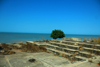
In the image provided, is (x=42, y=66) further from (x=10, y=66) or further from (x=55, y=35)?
(x=55, y=35)

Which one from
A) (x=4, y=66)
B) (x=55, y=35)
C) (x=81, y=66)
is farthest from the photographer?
(x=55, y=35)

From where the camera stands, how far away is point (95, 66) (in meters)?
2.55

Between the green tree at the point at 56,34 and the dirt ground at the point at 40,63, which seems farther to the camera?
the green tree at the point at 56,34

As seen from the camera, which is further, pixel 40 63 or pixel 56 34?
pixel 56 34

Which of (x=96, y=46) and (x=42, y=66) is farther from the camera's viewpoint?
(x=96, y=46)

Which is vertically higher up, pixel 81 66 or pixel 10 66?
pixel 81 66

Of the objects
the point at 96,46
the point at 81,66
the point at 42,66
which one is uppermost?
the point at 96,46

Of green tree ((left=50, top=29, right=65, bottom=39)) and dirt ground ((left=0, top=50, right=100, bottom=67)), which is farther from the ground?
green tree ((left=50, top=29, right=65, bottom=39))

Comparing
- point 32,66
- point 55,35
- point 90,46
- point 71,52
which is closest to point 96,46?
point 90,46

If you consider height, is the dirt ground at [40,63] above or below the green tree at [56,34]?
below

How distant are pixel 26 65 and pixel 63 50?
9.41 feet

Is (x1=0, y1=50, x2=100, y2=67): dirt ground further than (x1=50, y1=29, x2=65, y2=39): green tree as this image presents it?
No

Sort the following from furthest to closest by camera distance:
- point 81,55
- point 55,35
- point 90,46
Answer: point 55,35
point 90,46
point 81,55

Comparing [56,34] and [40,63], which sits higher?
[56,34]
